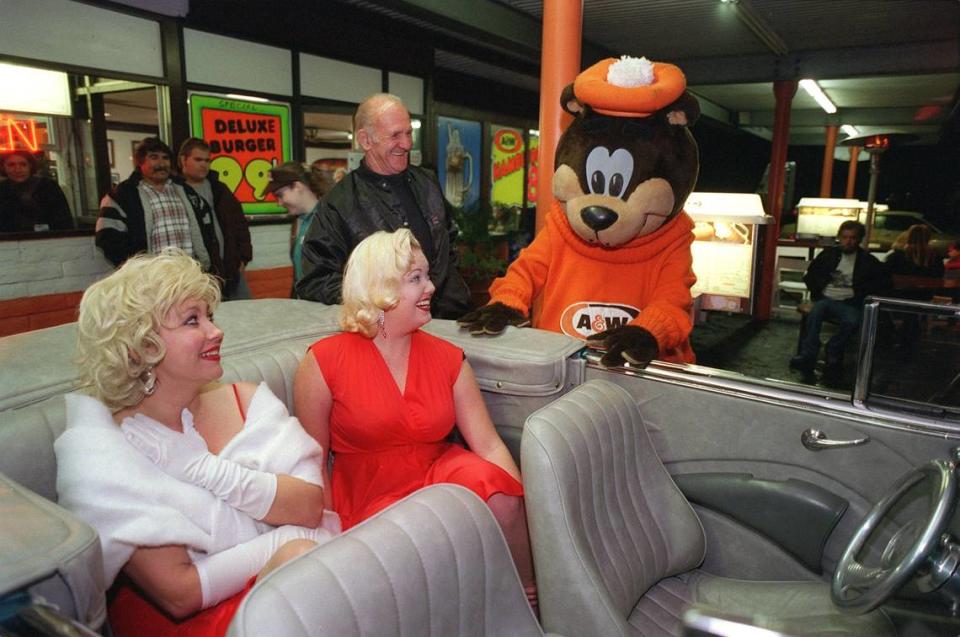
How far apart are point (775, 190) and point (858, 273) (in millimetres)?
3461

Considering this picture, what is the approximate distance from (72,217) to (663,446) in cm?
437

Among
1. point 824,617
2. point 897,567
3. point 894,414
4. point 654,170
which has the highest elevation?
point 654,170

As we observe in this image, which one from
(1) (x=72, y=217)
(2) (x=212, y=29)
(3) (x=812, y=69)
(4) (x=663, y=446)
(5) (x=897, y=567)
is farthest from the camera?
(3) (x=812, y=69)

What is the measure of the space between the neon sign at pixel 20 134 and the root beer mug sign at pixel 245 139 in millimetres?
1067

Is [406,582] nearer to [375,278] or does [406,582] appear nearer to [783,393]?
[375,278]

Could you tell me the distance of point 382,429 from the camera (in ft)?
6.01

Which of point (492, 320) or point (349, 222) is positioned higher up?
point (349, 222)

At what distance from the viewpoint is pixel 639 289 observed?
234cm

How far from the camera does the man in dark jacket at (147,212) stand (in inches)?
154

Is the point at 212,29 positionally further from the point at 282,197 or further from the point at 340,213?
the point at 340,213

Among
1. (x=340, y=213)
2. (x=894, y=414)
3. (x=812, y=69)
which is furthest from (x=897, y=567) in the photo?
(x=812, y=69)

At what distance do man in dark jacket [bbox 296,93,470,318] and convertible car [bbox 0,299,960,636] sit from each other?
25 centimetres

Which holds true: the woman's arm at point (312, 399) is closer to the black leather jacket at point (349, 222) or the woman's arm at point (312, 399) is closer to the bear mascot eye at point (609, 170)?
the black leather jacket at point (349, 222)

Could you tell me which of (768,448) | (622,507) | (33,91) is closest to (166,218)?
(33,91)
